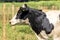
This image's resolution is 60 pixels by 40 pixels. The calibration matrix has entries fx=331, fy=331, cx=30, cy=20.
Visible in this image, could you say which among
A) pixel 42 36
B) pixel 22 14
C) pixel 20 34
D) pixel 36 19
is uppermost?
pixel 22 14

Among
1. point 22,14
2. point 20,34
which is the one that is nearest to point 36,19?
point 22,14

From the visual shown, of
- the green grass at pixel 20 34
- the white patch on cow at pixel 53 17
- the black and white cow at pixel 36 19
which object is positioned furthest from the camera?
the green grass at pixel 20 34

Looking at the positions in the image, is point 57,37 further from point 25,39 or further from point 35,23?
point 25,39

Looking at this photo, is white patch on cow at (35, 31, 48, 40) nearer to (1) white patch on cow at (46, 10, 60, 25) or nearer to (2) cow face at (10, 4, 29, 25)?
(1) white patch on cow at (46, 10, 60, 25)

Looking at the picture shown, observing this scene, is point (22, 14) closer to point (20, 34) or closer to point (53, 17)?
point (53, 17)

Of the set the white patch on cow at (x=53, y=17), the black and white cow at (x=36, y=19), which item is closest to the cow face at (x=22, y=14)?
the black and white cow at (x=36, y=19)

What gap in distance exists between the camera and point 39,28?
9.77 meters

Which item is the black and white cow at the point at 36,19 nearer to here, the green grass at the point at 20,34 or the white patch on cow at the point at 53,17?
the white patch on cow at the point at 53,17

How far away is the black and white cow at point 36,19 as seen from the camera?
975 centimetres

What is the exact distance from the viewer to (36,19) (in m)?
9.89

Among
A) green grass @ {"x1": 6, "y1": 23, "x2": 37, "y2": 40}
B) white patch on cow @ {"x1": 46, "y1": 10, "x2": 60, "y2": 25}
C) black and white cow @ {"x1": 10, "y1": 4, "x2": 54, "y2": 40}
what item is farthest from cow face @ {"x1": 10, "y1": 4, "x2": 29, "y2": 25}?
green grass @ {"x1": 6, "y1": 23, "x2": 37, "y2": 40}

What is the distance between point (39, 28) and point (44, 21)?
0.25m

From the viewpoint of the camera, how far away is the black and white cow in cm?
975

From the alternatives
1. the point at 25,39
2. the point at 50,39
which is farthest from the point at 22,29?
the point at 50,39
